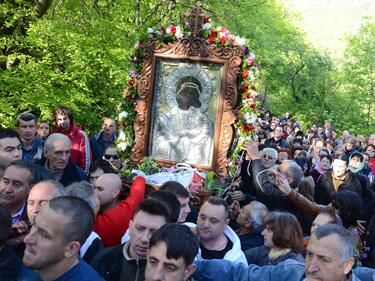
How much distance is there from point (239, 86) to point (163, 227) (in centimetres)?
441

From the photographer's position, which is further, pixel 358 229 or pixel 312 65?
pixel 312 65

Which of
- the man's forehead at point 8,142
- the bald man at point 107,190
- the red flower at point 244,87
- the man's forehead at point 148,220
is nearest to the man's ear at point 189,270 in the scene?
the man's forehead at point 148,220

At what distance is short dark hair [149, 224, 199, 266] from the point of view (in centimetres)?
350

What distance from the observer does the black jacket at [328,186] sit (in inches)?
319

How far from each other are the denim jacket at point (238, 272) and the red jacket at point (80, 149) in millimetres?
4604

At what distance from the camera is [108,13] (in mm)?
12930

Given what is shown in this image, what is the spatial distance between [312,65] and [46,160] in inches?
1100

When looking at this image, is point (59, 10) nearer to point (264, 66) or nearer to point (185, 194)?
point (185, 194)

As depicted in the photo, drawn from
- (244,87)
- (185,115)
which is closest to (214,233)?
(244,87)

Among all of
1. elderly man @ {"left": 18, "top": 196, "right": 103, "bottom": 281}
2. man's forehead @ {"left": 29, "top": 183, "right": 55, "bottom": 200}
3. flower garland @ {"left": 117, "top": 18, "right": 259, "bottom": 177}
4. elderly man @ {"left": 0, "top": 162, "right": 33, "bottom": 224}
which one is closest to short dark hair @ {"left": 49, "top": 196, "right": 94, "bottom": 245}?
elderly man @ {"left": 18, "top": 196, "right": 103, "bottom": 281}

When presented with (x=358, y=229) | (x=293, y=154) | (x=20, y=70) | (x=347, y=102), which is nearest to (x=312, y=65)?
(x=347, y=102)

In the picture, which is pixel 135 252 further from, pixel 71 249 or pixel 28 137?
pixel 28 137

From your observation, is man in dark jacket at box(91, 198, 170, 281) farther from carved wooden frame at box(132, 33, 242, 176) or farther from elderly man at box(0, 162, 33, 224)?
carved wooden frame at box(132, 33, 242, 176)

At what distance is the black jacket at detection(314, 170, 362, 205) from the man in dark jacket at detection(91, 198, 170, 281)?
Result: 460 cm
